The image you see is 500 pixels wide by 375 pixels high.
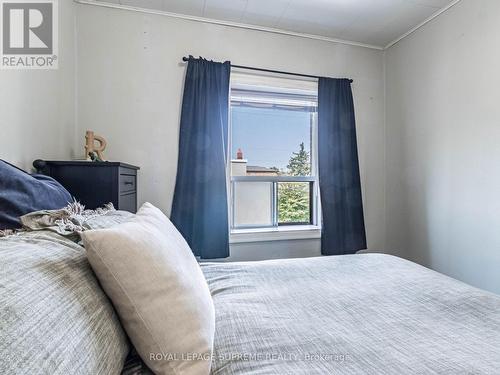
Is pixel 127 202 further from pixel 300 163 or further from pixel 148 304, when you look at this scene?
pixel 300 163

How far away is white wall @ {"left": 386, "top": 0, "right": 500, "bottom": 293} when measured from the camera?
1.98 metres

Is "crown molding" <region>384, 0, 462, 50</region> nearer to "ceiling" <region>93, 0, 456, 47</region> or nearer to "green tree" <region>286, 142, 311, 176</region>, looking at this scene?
"ceiling" <region>93, 0, 456, 47</region>

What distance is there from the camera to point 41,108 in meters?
1.68

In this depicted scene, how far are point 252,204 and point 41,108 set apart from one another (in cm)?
183

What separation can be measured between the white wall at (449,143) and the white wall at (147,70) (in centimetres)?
106

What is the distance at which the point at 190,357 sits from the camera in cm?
65

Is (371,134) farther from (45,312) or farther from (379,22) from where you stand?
(45,312)

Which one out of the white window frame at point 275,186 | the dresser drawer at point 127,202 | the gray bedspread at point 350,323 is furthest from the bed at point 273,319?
the white window frame at point 275,186

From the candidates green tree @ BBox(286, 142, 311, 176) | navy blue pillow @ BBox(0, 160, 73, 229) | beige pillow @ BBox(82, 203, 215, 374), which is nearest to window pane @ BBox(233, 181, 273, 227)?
green tree @ BBox(286, 142, 311, 176)

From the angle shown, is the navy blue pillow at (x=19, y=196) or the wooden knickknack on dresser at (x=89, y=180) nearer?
the navy blue pillow at (x=19, y=196)

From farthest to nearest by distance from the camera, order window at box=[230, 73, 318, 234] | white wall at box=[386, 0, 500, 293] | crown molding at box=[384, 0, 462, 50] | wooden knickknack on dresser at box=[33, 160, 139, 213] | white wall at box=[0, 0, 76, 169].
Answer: window at box=[230, 73, 318, 234], crown molding at box=[384, 0, 462, 50], white wall at box=[386, 0, 500, 293], wooden knickknack on dresser at box=[33, 160, 139, 213], white wall at box=[0, 0, 76, 169]

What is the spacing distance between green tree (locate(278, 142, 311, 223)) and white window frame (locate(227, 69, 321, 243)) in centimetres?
5

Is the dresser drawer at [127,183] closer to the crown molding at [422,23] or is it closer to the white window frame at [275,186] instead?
the white window frame at [275,186]

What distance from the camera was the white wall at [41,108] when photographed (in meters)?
1.38
